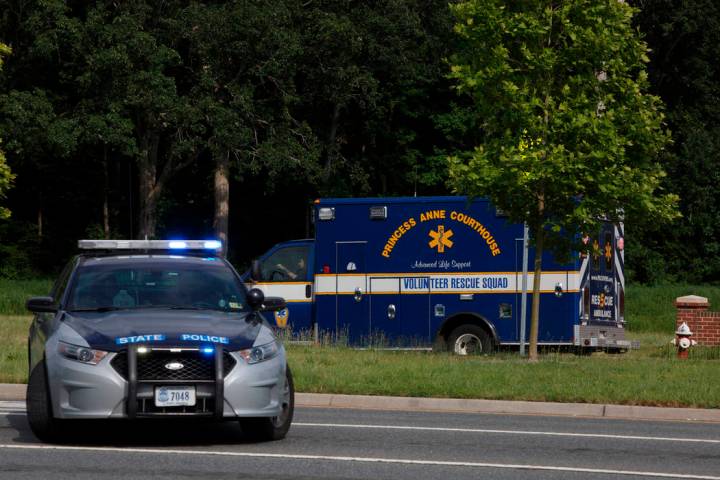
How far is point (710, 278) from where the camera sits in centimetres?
5331

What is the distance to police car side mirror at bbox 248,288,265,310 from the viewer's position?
12562mm

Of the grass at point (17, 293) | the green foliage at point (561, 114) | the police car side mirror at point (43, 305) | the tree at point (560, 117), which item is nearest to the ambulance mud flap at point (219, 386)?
the police car side mirror at point (43, 305)

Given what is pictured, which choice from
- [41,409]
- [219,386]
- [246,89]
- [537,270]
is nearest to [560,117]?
[537,270]

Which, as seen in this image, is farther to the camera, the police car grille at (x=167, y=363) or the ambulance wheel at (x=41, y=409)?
the ambulance wheel at (x=41, y=409)

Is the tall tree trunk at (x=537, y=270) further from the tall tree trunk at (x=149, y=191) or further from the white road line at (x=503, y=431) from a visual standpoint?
the tall tree trunk at (x=149, y=191)

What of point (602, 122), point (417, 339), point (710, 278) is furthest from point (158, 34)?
point (602, 122)

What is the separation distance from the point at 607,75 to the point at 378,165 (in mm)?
34432

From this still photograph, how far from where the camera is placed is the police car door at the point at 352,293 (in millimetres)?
24891

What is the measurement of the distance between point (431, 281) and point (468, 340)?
1.14 meters

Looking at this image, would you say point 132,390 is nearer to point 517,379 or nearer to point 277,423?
point 277,423

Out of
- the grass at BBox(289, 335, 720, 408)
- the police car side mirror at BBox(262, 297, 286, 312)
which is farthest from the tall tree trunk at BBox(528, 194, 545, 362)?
the police car side mirror at BBox(262, 297, 286, 312)

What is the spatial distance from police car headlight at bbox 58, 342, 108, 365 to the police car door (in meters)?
13.7

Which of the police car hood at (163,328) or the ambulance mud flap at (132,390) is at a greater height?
the police car hood at (163,328)

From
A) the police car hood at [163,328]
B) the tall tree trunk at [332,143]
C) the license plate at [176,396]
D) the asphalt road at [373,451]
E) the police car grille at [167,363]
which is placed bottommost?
the asphalt road at [373,451]
